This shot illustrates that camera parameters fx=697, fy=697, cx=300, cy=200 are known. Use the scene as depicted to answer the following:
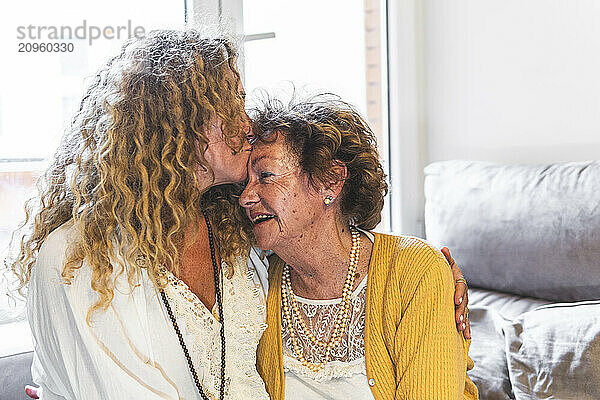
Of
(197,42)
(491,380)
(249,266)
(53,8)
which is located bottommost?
(491,380)

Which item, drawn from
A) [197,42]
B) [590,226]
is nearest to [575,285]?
[590,226]

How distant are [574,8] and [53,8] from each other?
1687 mm

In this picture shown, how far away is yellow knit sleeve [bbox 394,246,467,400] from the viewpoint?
1.43 meters

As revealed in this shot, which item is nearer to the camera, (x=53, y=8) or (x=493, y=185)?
(x=53, y=8)

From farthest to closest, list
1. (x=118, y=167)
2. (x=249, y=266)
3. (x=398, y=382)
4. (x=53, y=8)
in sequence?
(x=53, y=8)
(x=249, y=266)
(x=398, y=382)
(x=118, y=167)

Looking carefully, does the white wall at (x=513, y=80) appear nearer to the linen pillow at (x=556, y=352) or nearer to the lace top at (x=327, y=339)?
the linen pillow at (x=556, y=352)

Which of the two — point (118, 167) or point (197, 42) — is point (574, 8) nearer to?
point (197, 42)

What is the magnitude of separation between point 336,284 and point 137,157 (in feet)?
1.76

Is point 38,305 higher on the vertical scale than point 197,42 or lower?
lower

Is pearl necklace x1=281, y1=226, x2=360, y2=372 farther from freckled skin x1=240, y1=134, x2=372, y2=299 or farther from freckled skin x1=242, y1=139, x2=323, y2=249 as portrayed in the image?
freckled skin x1=242, y1=139, x2=323, y2=249

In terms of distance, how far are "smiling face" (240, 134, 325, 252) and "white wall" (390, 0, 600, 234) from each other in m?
1.31

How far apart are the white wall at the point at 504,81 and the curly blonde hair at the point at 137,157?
148 centimetres

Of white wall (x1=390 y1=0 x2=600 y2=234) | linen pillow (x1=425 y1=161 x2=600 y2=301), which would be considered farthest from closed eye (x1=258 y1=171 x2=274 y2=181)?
white wall (x1=390 y1=0 x2=600 y2=234)

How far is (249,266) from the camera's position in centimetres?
162
